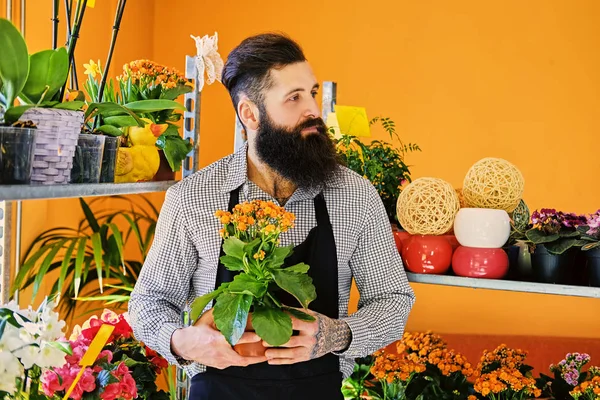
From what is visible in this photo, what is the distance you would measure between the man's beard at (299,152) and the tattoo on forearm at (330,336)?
0.36 metres

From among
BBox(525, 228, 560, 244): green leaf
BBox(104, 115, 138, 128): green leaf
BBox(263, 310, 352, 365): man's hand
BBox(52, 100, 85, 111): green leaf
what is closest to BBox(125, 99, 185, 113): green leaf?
BBox(104, 115, 138, 128): green leaf

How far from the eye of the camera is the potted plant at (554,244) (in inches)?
72.9

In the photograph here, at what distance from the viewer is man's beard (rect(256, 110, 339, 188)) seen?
1901mm

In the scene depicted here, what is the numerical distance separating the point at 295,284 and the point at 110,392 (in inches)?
20.2

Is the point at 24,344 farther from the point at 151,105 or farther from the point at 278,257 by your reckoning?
the point at 151,105

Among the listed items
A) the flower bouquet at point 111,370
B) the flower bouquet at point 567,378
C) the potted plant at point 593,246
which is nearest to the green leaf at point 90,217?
the flower bouquet at point 111,370

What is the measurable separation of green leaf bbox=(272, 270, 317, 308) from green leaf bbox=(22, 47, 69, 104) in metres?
0.54

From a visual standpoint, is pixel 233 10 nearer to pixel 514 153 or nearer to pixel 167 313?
pixel 514 153

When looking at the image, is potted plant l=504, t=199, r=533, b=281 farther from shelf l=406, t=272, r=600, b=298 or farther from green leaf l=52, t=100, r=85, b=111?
green leaf l=52, t=100, r=85, b=111

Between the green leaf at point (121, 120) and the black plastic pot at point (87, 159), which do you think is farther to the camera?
the green leaf at point (121, 120)

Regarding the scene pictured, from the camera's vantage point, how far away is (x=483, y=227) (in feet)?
6.36

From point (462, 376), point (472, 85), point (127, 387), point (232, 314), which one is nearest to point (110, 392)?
point (127, 387)

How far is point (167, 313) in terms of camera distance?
1.86 metres

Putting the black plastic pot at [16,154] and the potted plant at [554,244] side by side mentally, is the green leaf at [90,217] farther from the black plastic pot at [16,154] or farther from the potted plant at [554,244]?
the black plastic pot at [16,154]
